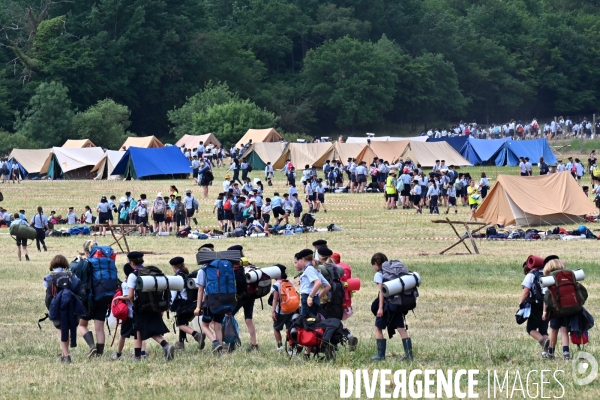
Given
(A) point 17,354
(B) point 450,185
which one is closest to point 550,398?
(A) point 17,354

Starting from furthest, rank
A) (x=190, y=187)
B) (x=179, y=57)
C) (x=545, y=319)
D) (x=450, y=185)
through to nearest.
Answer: (x=179, y=57)
(x=190, y=187)
(x=450, y=185)
(x=545, y=319)

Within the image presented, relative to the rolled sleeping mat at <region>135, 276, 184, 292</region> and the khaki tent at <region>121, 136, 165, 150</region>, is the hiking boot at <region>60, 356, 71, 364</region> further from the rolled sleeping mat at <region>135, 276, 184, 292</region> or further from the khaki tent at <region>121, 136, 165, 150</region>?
the khaki tent at <region>121, 136, 165, 150</region>

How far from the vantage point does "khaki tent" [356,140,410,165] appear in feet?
183

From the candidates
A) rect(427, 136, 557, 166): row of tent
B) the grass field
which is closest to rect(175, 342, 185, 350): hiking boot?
the grass field

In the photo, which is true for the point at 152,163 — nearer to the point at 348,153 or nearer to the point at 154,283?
the point at 348,153

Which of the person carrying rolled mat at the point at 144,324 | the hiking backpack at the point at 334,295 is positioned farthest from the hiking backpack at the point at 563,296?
the person carrying rolled mat at the point at 144,324

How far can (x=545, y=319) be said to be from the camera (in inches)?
509

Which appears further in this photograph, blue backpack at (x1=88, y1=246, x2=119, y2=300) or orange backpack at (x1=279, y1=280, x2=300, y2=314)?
blue backpack at (x1=88, y1=246, x2=119, y2=300)

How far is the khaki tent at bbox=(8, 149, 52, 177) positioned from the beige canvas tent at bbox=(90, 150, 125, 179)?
11.0 ft

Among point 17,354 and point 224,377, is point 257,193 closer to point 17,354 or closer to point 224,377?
point 17,354

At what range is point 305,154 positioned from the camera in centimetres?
5816

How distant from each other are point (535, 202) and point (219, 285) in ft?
78.8

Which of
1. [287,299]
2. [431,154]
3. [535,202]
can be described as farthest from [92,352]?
[431,154]

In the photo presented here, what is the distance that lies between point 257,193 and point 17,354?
850 inches
